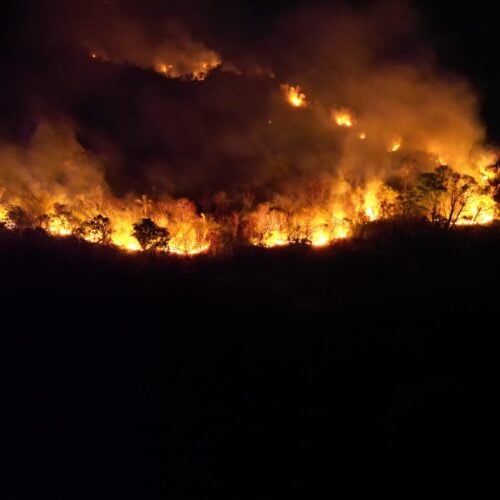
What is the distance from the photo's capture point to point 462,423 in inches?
229

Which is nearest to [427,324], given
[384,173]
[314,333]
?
[314,333]

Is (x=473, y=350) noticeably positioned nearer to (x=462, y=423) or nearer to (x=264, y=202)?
(x=462, y=423)

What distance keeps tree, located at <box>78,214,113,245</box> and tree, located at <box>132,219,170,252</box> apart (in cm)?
97

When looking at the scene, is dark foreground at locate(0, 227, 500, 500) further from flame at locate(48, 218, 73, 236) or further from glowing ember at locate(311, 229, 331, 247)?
flame at locate(48, 218, 73, 236)

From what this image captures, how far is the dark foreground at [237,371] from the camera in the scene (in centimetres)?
537

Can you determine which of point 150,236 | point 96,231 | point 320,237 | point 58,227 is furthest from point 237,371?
point 58,227

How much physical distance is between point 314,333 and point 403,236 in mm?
6115

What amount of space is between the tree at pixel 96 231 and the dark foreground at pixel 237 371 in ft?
4.49

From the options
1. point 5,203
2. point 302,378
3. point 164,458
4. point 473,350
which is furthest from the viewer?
point 5,203

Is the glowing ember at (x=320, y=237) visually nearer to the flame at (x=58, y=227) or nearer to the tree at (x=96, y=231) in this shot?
the tree at (x=96, y=231)

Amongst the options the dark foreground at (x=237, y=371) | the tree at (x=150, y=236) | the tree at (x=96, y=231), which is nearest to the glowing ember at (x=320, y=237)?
the dark foreground at (x=237, y=371)

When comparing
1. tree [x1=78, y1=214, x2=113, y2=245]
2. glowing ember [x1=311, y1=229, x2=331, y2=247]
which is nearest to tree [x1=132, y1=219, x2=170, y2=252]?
tree [x1=78, y1=214, x2=113, y2=245]

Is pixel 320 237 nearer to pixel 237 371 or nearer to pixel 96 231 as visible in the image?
pixel 96 231

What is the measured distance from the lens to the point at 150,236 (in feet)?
43.3
